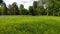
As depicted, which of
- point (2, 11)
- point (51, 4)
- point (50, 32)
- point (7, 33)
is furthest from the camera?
point (2, 11)

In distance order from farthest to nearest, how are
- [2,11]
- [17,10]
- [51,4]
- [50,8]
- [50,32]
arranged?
[17,10]
[2,11]
[50,8]
[51,4]
[50,32]

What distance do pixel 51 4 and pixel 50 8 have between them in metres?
5.79

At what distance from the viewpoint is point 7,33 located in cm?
1398

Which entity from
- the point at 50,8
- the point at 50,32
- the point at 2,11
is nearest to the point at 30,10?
the point at 2,11

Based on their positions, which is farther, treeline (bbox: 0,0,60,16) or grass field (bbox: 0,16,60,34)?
treeline (bbox: 0,0,60,16)

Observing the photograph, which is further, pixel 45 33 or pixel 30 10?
pixel 30 10

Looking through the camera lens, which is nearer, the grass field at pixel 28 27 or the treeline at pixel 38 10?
the grass field at pixel 28 27

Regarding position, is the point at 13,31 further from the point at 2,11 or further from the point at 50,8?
the point at 2,11

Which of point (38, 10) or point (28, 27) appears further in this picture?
point (38, 10)

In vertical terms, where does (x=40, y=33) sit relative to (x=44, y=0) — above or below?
below

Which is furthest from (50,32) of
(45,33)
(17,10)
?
(17,10)

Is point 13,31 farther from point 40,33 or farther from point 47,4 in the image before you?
point 47,4

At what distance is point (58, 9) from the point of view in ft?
200

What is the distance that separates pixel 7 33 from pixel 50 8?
5096cm
